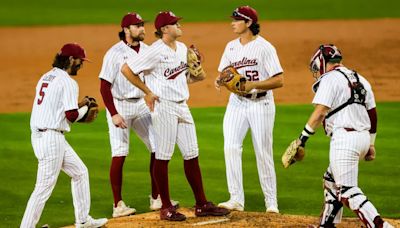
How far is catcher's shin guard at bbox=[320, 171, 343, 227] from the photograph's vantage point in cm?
827

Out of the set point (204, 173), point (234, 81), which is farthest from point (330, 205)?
point (204, 173)

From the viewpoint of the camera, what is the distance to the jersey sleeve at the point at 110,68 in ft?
31.1

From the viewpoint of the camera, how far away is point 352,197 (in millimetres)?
7875

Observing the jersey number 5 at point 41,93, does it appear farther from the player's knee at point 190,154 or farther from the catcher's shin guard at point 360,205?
the catcher's shin guard at point 360,205

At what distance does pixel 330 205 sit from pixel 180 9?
61.6 ft

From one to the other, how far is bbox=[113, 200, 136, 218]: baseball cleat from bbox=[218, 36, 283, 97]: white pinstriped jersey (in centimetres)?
179

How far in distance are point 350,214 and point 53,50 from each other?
12.3m

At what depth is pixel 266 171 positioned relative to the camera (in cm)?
948

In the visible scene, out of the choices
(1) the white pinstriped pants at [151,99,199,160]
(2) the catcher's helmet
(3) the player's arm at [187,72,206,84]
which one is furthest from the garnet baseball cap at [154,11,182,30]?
(2) the catcher's helmet

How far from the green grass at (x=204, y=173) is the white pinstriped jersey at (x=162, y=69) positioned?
1.54 metres

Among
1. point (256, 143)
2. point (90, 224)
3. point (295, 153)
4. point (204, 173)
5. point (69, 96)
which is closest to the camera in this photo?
point (295, 153)

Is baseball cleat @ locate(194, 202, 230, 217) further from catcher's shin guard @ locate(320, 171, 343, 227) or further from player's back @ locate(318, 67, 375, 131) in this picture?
player's back @ locate(318, 67, 375, 131)

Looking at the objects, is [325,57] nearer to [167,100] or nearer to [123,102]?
[167,100]

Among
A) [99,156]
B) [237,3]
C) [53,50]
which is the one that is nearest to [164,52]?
[99,156]
